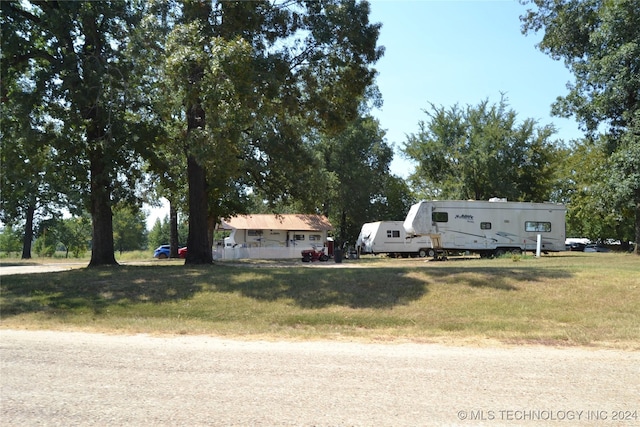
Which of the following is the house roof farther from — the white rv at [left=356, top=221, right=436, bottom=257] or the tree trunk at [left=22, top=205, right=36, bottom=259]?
the tree trunk at [left=22, top=205, right=36, bottom=259]

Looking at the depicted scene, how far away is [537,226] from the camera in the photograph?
104ft

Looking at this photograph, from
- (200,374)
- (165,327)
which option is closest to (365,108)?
(165,327)

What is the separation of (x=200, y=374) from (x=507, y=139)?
4106cm

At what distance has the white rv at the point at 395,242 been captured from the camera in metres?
39.8

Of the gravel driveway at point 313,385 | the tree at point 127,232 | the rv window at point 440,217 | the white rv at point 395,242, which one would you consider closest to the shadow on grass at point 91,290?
the gravel driveway at point 313,385

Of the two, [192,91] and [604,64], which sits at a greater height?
[604,64]

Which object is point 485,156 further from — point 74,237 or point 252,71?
point 74,237

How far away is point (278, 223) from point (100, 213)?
2831 centimetres

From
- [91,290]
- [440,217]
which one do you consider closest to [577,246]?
[440,217]

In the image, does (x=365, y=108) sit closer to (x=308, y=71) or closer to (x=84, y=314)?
(x=308, y=71)

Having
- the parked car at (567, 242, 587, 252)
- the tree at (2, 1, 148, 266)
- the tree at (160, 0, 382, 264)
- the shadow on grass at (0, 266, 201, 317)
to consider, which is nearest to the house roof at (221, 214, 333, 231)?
the tree at (160, 0, 382, 264)

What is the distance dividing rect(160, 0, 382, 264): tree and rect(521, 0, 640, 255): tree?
14.2 metres

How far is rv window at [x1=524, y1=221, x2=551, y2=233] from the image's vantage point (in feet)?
104

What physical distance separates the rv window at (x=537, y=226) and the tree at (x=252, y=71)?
56.8 ft
